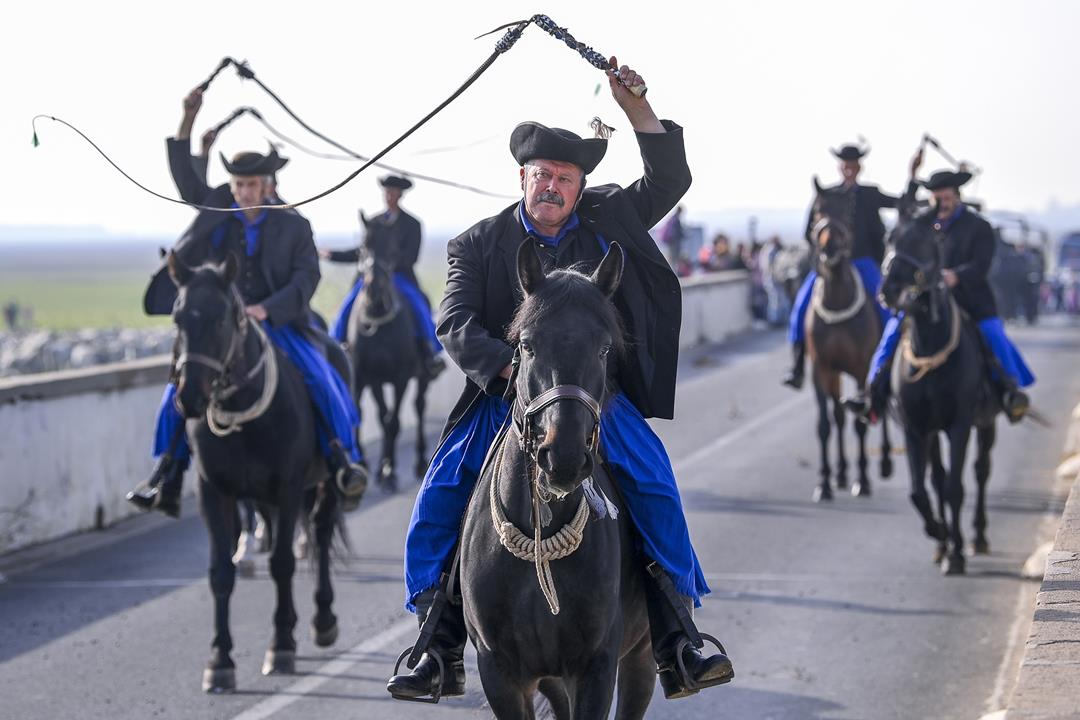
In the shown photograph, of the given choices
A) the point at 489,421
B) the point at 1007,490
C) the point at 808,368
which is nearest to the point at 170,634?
the point at 489,421

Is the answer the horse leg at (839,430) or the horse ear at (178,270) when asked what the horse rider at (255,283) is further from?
the horse leg at (839,430)

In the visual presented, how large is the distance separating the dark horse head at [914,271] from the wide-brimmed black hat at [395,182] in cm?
596

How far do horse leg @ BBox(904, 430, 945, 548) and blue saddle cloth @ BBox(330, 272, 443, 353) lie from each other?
236 inches

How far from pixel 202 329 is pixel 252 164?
5.90 ft

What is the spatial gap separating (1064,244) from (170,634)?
4452 centimetres

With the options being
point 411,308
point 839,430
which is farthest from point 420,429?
point 839,430

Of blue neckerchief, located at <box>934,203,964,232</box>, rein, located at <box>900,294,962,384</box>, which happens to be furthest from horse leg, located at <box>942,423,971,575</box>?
blue neckerchief, located at <box>934,203,964,232</box>

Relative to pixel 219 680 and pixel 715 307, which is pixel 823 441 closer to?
pixel 219 680

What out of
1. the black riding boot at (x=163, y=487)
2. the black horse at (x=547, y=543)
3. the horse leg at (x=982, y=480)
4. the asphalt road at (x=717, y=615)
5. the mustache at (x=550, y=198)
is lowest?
the asphalt road at (x=717, y=615)

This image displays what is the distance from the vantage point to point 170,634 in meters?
10.4

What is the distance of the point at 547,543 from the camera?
216 inches

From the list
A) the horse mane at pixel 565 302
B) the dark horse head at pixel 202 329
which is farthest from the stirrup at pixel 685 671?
the dark horse head at pixel 202 329

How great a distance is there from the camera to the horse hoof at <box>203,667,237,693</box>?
9.00 metres

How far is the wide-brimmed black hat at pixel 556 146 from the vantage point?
238 inches
